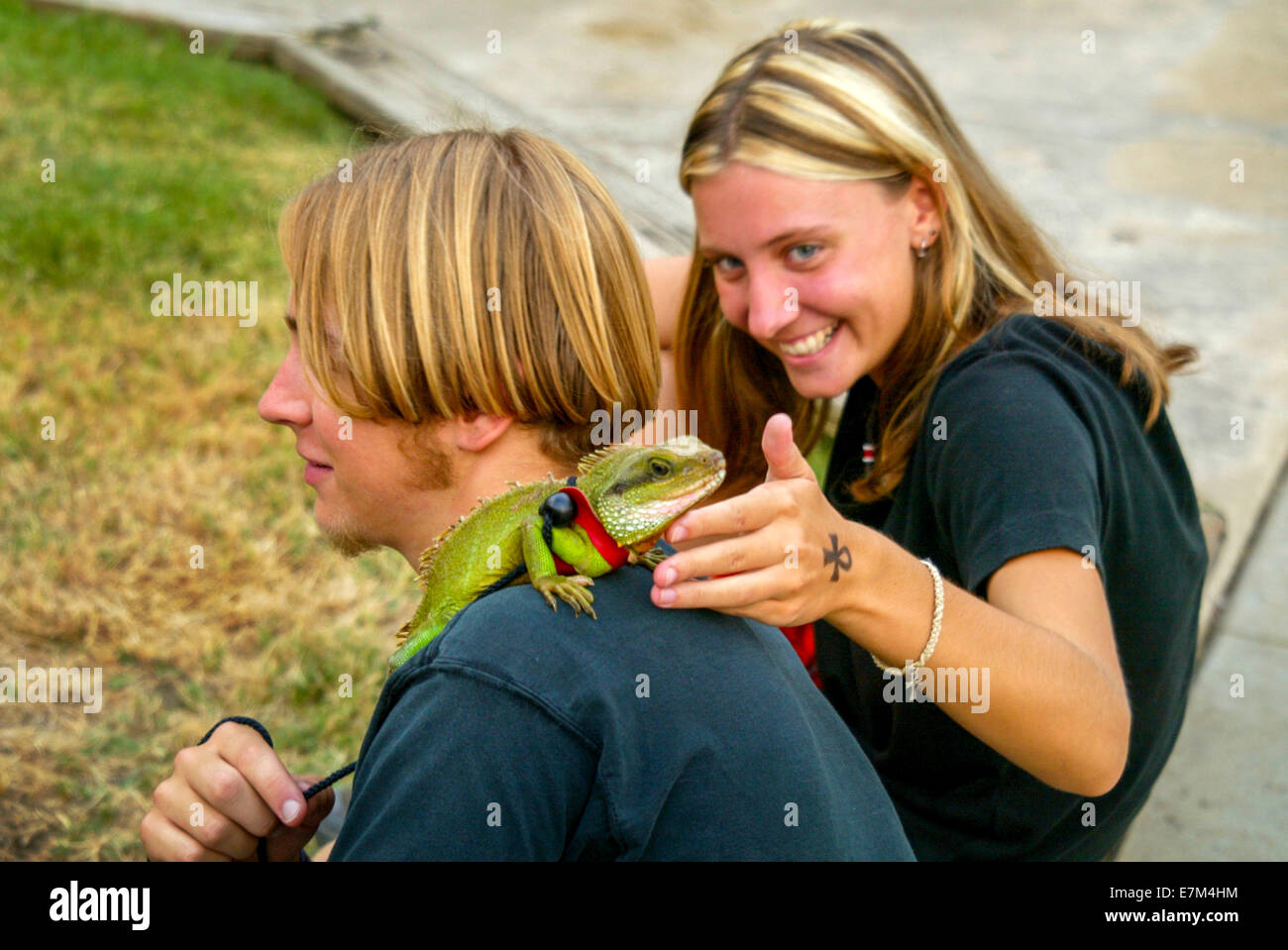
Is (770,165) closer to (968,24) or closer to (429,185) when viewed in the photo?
(429,185)

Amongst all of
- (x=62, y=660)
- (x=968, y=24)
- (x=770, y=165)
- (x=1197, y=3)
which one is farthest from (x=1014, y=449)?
(x=1197, y=3)

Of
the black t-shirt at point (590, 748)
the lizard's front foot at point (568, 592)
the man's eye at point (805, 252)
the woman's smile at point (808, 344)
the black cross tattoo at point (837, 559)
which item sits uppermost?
the man's eye at point (805, 252)

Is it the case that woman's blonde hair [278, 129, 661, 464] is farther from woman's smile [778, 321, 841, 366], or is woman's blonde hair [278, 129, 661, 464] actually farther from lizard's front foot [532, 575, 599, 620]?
woman's smile [778, 321, 841, 366]

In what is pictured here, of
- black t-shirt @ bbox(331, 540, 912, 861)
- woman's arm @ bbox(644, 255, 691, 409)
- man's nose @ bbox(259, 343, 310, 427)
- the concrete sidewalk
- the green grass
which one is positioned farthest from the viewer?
the concrete sidewalk

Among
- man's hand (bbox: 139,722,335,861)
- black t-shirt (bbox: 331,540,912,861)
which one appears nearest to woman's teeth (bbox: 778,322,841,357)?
black t-shirt (bbox: 331,540,912,861)

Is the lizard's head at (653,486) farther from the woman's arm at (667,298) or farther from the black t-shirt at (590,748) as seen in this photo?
the woman's arm at (667,298)

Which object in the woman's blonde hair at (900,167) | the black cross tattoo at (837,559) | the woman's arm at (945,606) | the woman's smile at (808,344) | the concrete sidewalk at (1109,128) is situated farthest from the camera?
the concrete sidewalk at (1109,128)

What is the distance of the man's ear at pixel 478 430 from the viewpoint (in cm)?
214

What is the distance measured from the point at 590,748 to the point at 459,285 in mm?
840

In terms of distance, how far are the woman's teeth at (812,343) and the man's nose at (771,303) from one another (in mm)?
89

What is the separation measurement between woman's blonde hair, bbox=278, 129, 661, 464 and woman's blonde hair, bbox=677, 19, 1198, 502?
3.00 feet

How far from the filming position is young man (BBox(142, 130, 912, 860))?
1.62 meters

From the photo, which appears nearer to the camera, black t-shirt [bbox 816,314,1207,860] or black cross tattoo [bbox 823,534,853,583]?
black cross tattoo [bbox 823,534,853,583]

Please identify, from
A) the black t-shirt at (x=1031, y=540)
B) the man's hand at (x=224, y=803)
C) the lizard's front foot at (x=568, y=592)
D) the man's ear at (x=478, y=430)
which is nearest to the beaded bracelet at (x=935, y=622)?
the black t-shirt at (x=1031, y=540)
